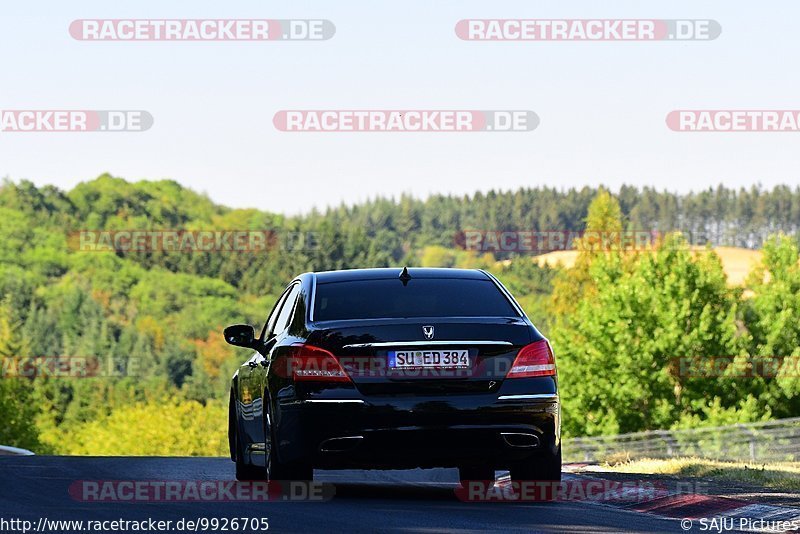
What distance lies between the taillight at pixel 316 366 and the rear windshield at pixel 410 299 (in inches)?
18.9

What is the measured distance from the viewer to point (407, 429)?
10.5m

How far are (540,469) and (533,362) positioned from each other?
98 centimetres

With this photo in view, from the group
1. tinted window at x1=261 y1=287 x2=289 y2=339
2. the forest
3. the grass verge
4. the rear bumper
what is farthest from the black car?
the forest

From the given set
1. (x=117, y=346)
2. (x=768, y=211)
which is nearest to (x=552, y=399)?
(x=117, y=346)

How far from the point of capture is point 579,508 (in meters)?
10.6

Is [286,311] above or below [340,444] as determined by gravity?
above

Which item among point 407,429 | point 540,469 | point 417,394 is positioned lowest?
point 540,469

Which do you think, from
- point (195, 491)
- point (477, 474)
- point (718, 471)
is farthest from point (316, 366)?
point (718, 471)

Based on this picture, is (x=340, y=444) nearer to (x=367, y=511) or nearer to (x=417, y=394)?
(x=367, y=511)

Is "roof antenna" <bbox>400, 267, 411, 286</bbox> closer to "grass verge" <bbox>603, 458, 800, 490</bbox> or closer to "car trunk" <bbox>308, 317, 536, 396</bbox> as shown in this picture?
"car trunk" <bbox>308, 317, 536, 396</bbox>

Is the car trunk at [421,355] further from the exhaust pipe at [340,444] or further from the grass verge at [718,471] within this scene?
the grass verge at [718,471]

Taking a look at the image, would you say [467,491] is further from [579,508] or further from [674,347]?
[674,347]

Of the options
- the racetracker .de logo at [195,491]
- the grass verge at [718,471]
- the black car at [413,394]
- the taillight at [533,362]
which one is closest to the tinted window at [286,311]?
the black car at [413,394]

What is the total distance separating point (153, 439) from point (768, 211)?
82.5m
